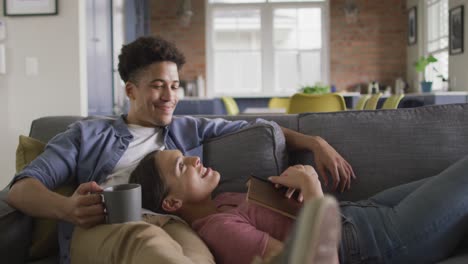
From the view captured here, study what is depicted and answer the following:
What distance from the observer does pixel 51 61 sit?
331cm

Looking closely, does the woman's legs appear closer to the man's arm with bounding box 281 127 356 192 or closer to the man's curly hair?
the man's arm with bounding box 281 127 356 192

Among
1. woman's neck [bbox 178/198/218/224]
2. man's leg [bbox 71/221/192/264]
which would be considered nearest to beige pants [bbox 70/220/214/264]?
man's leg [bbox 71/221/192/264]

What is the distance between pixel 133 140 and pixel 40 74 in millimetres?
1982

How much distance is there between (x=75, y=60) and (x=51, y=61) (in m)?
0.16

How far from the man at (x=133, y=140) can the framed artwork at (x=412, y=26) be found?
600 centimetres

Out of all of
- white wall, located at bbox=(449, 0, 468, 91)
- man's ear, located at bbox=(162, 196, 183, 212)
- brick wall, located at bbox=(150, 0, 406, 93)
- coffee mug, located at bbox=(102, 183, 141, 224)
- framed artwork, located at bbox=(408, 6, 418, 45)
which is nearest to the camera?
coffee mug, located at bbox=(102, 183, 141, 224)

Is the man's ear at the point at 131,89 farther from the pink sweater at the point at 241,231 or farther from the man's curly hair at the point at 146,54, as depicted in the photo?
the pink sweater at the point at 241,231

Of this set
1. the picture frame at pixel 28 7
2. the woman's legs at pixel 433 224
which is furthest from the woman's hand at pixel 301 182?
the picture frame at pixel 28 7

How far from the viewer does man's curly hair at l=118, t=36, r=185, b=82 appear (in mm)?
1673

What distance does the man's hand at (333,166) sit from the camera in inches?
61.4

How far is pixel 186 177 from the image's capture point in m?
1.36

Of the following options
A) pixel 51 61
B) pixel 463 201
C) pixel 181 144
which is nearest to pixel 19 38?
pixel 51 61

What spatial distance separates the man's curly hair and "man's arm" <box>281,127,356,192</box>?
0.53 metres

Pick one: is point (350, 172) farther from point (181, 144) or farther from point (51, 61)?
point (51, 61)
